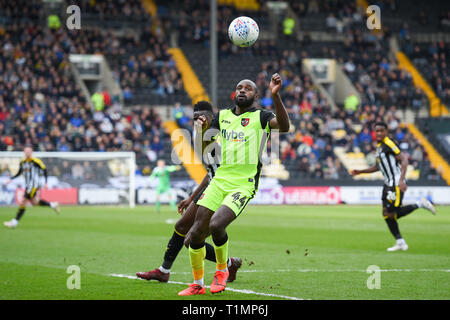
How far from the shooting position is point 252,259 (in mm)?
13438

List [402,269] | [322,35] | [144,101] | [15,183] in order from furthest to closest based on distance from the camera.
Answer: [322,35], [144,101], [15,183], [402,269]

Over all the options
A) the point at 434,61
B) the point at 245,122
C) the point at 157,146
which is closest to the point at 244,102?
the point at 245,122

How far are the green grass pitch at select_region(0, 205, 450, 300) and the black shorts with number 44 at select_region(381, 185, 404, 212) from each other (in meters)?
0.88

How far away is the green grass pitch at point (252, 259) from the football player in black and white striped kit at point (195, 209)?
220 mm

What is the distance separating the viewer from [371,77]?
46188 mm

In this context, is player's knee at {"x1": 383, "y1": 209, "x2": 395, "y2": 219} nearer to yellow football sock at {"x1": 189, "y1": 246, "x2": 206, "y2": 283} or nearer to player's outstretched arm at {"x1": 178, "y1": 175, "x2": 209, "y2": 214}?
player's outstretched arm at {"x1": 178, "y1": 175, "x2": 209, "y2": 214}

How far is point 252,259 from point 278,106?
5548 mm

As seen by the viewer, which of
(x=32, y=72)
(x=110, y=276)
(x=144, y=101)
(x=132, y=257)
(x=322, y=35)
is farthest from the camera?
(x=322, y=35)

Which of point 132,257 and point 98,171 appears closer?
point 132,257

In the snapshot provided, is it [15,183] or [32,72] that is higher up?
[32,72]
